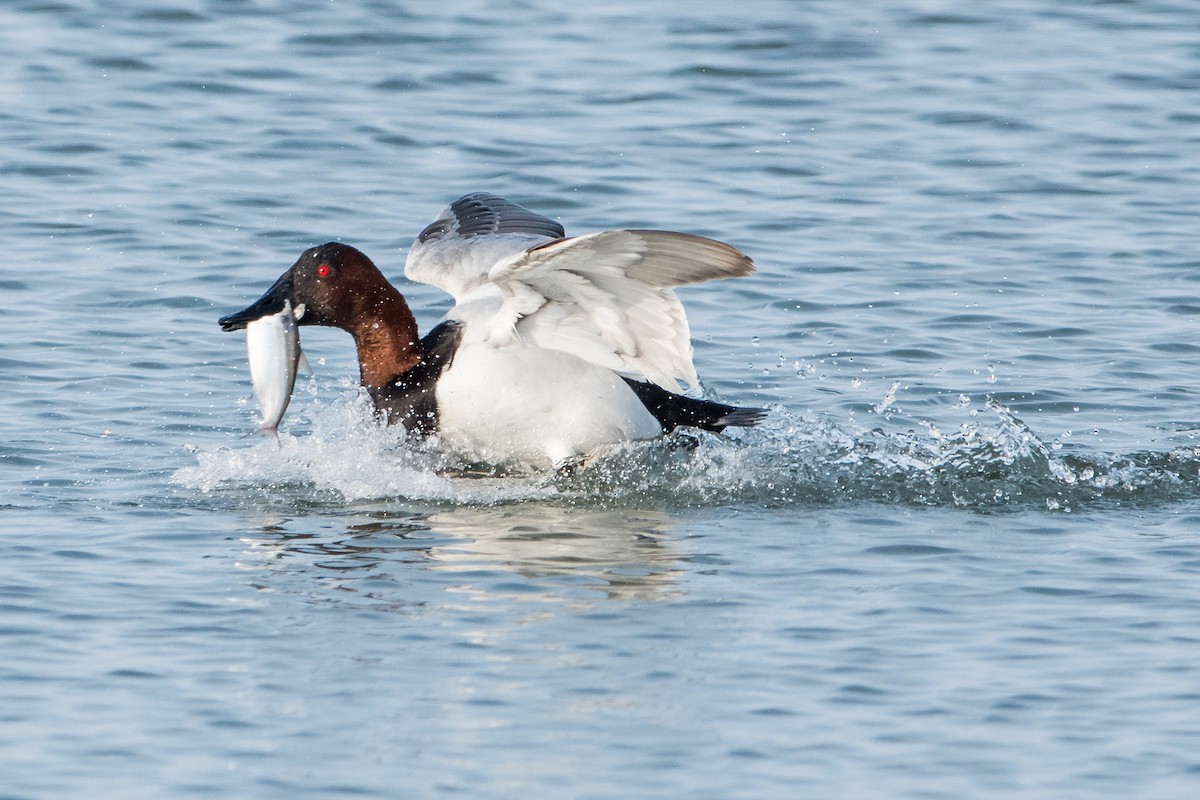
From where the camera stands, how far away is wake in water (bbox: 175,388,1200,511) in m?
7.06

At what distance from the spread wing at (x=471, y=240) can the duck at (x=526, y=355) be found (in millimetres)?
481

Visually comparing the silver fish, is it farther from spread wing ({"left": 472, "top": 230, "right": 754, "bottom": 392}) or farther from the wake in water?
spread wing ({"left": 472, "top": 230, "right": 754, "bottom": 392})

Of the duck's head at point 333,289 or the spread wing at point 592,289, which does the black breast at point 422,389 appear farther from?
the duck's head at point 333,289

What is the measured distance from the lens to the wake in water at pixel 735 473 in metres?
7.06

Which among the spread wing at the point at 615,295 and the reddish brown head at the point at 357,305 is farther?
the reddish brown head at the point at 357,305

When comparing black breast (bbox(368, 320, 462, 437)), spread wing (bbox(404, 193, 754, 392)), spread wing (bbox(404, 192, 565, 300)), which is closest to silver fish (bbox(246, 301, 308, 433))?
black breast (bbox(368, 320, 462, 437))

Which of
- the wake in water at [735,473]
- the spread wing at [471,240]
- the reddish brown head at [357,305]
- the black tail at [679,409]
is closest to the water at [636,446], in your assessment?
the wake in water at [735,473]

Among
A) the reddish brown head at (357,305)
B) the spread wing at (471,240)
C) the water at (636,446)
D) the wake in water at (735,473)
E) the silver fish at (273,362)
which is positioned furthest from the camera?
the spread wing at (471,240)

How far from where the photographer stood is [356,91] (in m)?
13.4

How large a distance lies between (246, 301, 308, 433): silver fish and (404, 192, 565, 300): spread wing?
1.11 m

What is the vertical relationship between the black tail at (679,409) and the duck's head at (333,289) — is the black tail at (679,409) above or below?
below

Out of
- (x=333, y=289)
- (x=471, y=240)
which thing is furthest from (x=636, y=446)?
(x=471, y=240)

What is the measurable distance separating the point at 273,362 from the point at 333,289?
0.57m

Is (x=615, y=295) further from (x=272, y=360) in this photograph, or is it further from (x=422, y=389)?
(x=272, y=360)
